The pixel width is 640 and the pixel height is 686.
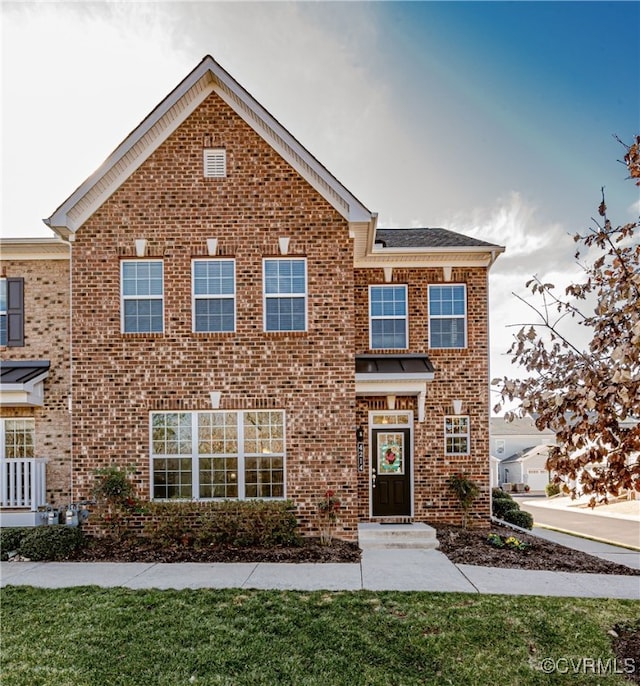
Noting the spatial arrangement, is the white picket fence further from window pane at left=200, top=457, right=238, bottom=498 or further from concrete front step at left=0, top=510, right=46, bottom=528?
window pane at left=200, top=457, right=238, bottom=498

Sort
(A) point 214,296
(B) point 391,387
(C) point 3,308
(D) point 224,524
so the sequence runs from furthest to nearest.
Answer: (C) point 3,308
(B) point 391,387
(A) point 214,296
(D) point 224,524

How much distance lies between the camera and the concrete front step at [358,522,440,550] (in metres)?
9.87

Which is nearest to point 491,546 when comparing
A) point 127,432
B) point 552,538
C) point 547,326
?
point 552,538

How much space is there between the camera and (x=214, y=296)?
10.4 metres

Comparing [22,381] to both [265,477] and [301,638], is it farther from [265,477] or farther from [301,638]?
[301,638]

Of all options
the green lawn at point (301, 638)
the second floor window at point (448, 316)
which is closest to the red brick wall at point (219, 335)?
the second floor window at point (448, 316)

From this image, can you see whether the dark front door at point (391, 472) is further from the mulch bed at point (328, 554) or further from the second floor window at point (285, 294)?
the second floor window at point (285, 294)

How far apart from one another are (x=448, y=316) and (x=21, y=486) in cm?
1075

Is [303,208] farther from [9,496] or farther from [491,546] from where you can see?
[9,496]

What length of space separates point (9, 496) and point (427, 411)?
9768 mm

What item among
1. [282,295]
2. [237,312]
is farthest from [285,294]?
Result: [237,312]

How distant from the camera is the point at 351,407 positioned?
33.5 feet

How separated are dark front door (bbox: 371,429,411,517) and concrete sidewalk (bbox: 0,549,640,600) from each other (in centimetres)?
299

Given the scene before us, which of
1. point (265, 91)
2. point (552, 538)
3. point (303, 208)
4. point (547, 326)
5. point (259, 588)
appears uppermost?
point (265, 91)
